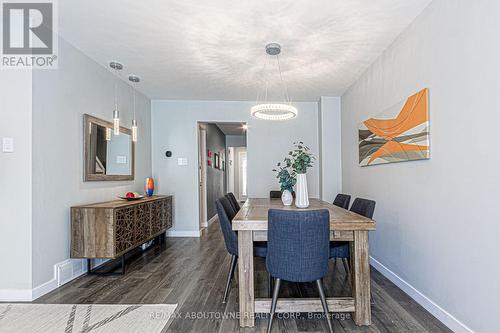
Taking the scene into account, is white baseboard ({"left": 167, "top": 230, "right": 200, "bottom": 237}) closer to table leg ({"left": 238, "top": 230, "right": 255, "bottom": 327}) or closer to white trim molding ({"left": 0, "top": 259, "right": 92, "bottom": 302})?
white trim molding ({"left": 0, "top": 259, "right": 92, "bottom": 302})

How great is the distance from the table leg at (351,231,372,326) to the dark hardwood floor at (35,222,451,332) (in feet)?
0.29

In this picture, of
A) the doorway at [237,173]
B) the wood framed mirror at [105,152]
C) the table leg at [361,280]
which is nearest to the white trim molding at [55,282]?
the wood framed mirror at [105,152]

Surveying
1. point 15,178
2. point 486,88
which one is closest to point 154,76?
point 15,178

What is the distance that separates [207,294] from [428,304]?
6.01 ft

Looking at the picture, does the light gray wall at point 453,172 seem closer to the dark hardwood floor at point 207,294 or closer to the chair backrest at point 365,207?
the dark hardwood floor at point 207,294

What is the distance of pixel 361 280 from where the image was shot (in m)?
1.92

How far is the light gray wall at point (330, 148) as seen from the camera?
4.52 metres

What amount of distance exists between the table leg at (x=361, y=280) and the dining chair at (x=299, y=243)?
280mm

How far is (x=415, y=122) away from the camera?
2258 mm

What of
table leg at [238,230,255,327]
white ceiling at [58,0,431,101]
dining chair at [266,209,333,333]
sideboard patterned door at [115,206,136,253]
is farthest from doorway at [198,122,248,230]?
dining chair at [266,209,333,333]

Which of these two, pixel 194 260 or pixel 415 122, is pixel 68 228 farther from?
pixel 415 122

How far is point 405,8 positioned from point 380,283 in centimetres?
252

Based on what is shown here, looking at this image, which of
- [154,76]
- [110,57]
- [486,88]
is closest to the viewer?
[486,88]

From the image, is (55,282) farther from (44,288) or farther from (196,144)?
(196,144)
